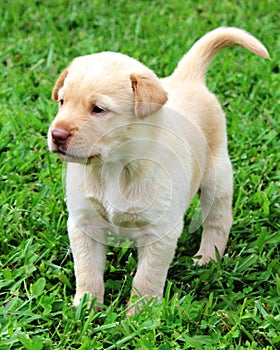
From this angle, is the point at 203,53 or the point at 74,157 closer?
the point at 74,157

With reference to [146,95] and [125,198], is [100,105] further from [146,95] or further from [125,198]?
[125,198]

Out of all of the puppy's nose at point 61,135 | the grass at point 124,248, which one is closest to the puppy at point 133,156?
the puppy's nose at point 61,135

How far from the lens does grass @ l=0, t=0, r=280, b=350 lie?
10.4ft

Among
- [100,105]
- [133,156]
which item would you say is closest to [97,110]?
[100,105]

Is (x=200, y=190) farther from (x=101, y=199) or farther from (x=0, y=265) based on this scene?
(x=0, y=265)

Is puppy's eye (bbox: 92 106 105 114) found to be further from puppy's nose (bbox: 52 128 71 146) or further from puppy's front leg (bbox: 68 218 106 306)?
puppy's front leg (bbox: 68 218 106 306)

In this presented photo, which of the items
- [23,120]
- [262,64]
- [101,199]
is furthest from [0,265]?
[262,64]

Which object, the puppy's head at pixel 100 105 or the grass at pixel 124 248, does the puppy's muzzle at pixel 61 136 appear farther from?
the grass at pixel 124 248

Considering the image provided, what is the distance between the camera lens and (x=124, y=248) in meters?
3.74

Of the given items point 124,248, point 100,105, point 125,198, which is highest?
point 100,105

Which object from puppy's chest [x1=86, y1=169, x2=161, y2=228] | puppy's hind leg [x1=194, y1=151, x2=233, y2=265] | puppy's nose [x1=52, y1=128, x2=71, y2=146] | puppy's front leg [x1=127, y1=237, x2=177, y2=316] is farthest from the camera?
puppy's hind leg [x1=194, y1=151, x2=233, y2=265]

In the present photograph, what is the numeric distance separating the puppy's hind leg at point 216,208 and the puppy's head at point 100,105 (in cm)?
96

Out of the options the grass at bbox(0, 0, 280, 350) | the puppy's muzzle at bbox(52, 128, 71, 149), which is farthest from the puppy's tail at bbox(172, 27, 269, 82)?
the puppy's muzzle at bbox(52, 128, 71, 149)

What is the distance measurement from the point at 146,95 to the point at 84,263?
3.04 feet
